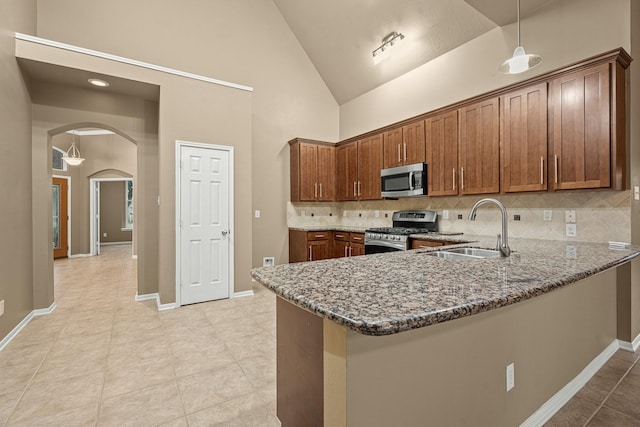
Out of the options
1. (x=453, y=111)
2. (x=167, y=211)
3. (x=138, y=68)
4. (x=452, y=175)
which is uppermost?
(x=138, y=68)

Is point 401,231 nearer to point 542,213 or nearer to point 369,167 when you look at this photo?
point 369,167

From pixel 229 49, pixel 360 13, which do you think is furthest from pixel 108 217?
pixel 360 13

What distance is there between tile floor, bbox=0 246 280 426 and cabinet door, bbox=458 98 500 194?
2.68 meters

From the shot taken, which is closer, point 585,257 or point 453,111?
point 585,257

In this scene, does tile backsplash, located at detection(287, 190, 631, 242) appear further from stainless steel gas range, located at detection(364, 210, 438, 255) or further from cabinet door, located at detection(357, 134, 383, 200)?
cabinet door, located at detection(357, 134, 383, 200)

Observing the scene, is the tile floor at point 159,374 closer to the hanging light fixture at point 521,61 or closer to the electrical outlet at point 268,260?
the electrical outlet at point 268,260

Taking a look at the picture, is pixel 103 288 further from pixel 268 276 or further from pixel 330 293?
pixel 330 293

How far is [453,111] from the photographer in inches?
141

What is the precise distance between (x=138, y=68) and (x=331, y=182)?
3.21 metres

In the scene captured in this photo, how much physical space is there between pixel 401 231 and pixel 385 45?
2751 mm

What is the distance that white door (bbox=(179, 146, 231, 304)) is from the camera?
3.80 metres

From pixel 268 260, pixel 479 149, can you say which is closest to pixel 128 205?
pixel 268 260

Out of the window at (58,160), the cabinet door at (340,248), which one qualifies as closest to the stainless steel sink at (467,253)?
the cabinet door at (340,248)

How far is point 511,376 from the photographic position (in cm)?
144
